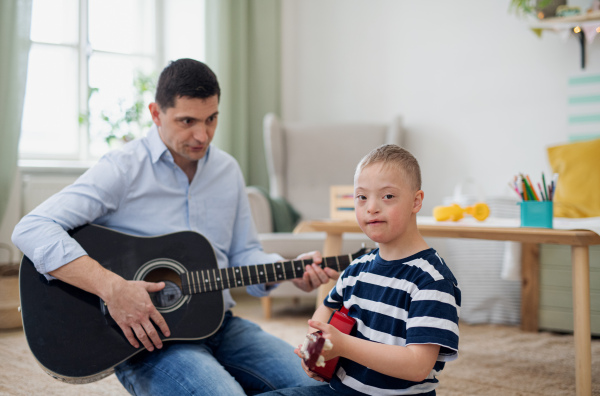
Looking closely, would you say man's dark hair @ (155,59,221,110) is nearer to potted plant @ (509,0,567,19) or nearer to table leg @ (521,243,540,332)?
table leg @ (521,243,540,332)

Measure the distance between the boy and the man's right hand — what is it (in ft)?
1.48

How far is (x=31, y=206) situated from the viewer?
3.22m

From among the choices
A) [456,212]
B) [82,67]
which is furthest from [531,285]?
[82,67]

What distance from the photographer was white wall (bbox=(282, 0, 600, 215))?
324 cm

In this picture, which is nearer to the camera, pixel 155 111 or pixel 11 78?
pixel 155 111

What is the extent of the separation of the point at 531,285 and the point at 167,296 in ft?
6.40

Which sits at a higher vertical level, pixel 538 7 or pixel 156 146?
pixel 538 7

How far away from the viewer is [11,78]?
120 inches

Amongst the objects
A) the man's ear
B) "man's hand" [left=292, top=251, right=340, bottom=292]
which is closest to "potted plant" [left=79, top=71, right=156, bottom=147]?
the man's ear

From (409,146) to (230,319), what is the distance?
2.44m

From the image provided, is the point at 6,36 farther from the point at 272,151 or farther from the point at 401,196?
the point at 401,196

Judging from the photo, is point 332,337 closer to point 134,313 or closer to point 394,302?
point 394,302

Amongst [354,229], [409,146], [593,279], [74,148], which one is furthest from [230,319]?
[74,148]

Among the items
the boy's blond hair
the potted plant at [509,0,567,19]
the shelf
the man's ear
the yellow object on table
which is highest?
the potted plant at [509,0,567,19]
